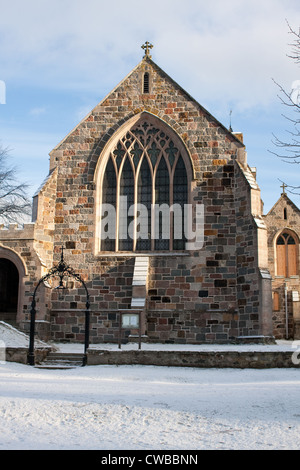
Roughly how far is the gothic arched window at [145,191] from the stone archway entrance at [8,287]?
15.9 ft

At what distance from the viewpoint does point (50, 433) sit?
8352 mm

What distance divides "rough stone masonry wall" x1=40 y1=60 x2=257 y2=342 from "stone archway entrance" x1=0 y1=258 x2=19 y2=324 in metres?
3.48

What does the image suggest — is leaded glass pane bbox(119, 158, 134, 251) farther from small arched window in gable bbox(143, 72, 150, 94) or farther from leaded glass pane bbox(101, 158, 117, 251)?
small arched window in gable bbox(143, 72, 150, 94)

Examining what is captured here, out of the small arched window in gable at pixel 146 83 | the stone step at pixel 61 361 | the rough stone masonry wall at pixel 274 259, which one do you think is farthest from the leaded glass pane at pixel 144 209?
the rough stone masonry wall at pixel 274 259

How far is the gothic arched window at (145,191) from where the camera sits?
22.1m

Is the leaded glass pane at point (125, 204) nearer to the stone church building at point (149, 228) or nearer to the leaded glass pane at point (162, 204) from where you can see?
the stone church building at point (149, 228)

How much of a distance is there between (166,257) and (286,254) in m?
12.4

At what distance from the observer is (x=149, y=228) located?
22.2 meters

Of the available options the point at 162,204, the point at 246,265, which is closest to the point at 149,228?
the point at 162,204

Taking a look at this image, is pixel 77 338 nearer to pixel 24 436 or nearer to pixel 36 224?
pixel 36 224

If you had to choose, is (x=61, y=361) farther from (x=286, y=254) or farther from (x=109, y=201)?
(x=286, y=254)

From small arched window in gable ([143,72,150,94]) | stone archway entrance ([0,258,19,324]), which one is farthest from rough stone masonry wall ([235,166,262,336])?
stone archway entrance ([0,258,19,324])

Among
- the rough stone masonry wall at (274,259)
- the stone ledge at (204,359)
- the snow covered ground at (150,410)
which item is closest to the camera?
the snow covered ground at (150,410)
